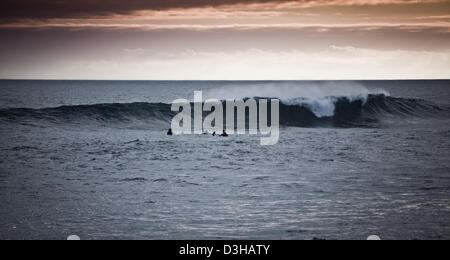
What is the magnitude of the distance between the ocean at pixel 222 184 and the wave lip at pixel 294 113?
3.17 meters

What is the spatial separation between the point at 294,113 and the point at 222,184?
63.3 ft

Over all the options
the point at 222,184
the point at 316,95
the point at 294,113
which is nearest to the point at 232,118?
the point at 294,113

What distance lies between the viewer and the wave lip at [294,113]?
90.7ft

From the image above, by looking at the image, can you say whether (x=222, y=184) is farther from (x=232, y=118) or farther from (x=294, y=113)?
(x=294, y=113)

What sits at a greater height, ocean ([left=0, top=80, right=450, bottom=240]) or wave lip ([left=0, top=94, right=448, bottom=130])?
wave lip ([left=0, top=94, right=448, bottom=130])

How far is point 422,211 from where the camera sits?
9.47 meters

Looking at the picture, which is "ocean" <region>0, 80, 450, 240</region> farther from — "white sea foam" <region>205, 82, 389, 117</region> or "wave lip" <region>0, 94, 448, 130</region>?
"white sea foam" <region>205, 82, 389, 117</region>

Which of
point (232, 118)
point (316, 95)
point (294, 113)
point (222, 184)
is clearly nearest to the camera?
point (222, 184)

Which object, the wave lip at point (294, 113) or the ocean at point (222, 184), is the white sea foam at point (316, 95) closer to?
the wave lip at point (294, 113)

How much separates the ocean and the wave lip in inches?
125

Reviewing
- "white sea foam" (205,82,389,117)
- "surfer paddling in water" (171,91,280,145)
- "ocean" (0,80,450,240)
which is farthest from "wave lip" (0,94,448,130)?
"ocean" (0,80,450,240)

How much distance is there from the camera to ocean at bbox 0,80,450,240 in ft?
28.2

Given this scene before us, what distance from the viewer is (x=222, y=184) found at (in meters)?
11.9
